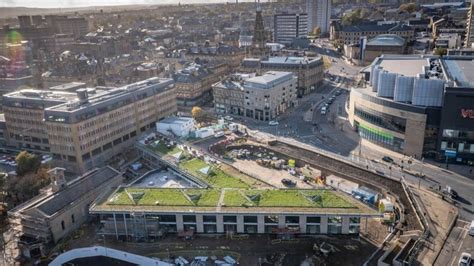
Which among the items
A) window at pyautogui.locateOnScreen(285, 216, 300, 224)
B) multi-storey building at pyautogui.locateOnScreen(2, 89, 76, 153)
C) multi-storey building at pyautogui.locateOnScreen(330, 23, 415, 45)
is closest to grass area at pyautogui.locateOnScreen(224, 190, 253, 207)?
window at pyautogui.locateOnScreen(285, 216, 300, 224)

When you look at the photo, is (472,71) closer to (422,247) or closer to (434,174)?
(434,174)

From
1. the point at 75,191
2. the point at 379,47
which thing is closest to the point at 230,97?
the point at 75,191

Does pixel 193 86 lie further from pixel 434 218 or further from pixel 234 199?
pixel 434 218

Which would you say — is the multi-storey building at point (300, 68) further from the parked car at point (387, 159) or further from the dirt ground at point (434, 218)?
the dirt ground at point (434, 218)

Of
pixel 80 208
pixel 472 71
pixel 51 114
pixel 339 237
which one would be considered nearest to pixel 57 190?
pixel 80 208

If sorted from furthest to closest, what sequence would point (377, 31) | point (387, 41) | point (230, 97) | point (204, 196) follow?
point (377, 31) < point (387, 41) < point (230, 97) < point (204, 196)

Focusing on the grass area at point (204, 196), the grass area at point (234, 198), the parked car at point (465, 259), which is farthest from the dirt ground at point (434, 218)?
the grass area at point (204, 196)
